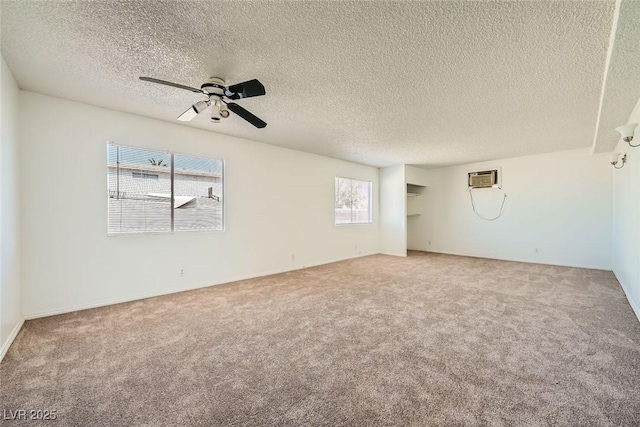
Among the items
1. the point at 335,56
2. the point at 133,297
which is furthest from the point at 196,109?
the point at 133,297

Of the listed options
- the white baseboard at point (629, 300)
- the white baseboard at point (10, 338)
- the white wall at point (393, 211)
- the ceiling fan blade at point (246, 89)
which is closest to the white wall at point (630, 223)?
the white baseboard at point (629, 300)

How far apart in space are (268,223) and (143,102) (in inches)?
103

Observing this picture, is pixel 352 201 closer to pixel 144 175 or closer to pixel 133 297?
pixel 144 175

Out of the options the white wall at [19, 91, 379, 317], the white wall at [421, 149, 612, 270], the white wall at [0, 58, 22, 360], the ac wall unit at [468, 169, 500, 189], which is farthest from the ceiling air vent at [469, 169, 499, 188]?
the white wall at [0, 58, 22, 360]

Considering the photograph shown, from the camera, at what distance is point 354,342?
2.34m

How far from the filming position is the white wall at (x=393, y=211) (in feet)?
22.5

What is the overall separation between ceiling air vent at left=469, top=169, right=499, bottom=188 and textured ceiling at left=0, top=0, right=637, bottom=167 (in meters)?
2.65

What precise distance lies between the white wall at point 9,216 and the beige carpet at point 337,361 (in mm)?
203

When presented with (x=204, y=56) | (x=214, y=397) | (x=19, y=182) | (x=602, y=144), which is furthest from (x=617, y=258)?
(x=19, y=182)

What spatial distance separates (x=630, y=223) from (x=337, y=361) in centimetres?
411

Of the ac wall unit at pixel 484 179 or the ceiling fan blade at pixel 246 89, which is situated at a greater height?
the ceiling fan blade at pixel 246 89

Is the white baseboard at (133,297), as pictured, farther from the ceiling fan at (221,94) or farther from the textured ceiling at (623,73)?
the textured ceiling at (623,73)

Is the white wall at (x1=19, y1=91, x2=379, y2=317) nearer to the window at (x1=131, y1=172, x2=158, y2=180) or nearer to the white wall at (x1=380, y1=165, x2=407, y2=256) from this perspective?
the window at (x1=131, y1=172, x2=158, y2=180)

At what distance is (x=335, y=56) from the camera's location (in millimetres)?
2168
